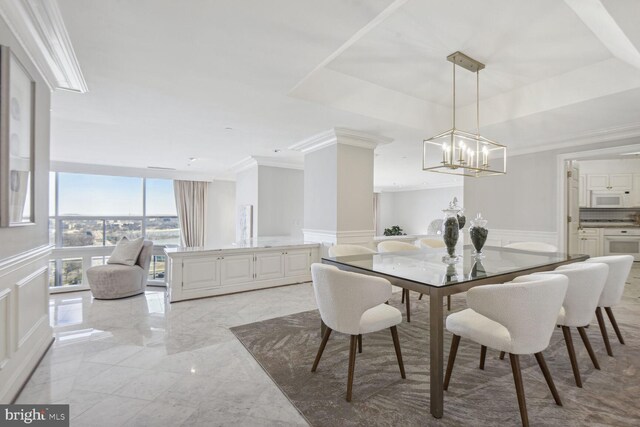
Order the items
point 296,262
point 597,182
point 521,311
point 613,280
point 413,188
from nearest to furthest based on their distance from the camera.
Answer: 1. point 521,311
2. point 613,280
3. point 296,262
4. point 597,182
5. point 413,188

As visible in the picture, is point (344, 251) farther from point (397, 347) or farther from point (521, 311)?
point (521, 311)

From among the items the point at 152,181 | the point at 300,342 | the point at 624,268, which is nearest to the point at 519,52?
the point at 624,268

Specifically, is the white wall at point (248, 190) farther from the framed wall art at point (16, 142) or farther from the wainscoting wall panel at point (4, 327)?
the wainscoting wall panel at point (4, 327)

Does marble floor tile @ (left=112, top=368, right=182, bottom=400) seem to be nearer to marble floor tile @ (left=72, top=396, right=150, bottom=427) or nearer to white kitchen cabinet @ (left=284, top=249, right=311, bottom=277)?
marble floor tile @ (left=72, top=396, right=150, bottom=427)

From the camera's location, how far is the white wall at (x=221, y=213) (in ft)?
28.0

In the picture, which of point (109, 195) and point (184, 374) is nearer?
point (184, 374)

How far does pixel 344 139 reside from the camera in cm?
433

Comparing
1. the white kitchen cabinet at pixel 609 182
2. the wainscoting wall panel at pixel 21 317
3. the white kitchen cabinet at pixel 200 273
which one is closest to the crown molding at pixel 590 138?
the white kitchen cabinet at pixel 609 182

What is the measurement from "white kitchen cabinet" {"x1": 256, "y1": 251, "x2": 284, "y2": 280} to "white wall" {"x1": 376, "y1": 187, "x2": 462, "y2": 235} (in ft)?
24.5

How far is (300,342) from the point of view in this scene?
260cm

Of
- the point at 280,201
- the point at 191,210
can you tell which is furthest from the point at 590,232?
the point at 191,210

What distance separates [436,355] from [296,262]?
11.0 ft

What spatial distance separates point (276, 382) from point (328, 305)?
0.64 meters

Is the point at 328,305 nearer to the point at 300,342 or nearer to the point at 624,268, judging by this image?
the point at 300,342
